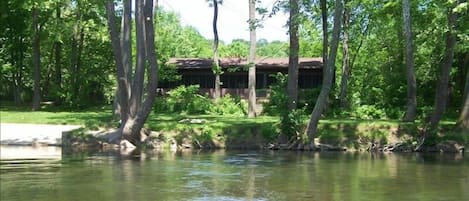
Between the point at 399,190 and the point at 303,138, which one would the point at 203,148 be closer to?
the point at 303,138

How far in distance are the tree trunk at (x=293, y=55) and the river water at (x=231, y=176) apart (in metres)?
4.74

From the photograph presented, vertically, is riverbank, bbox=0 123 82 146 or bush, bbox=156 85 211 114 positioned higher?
bush, bbox=156 85 211 114

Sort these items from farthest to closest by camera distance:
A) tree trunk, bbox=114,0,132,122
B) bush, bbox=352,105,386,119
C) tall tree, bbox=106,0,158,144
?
1. bush, bbox=352,105,386,119
2. tree trunk, bbox=114,0,132,122
3. tall tree, bbox=106,0,158,144

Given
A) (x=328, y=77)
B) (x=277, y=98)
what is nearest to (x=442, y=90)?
(x=328, y=77)

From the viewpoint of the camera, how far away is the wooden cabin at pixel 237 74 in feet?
157

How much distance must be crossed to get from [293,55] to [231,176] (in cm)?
1390

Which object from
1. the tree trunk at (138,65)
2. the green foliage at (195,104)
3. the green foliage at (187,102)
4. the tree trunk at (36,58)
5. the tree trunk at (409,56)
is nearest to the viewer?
the tree trunk at (138,65)

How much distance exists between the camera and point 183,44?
83.3 meters

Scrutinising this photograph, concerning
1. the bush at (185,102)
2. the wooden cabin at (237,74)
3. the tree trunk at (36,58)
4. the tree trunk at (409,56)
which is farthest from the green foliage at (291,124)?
the tree trunk at (36,58)

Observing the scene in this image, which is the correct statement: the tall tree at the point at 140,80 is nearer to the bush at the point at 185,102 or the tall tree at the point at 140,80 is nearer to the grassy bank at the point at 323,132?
the grassy bank at the point at 323,132

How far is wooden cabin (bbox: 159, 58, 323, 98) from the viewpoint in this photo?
48.0m

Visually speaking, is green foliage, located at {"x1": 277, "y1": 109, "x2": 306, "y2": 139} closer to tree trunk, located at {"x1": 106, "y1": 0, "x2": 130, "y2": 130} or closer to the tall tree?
the tall tree

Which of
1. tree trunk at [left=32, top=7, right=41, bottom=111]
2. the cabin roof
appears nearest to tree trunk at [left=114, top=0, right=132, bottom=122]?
tree trunk at [left=32, top=7, right=41, bottom=111]

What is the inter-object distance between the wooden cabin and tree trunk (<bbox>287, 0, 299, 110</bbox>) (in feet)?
50.3
